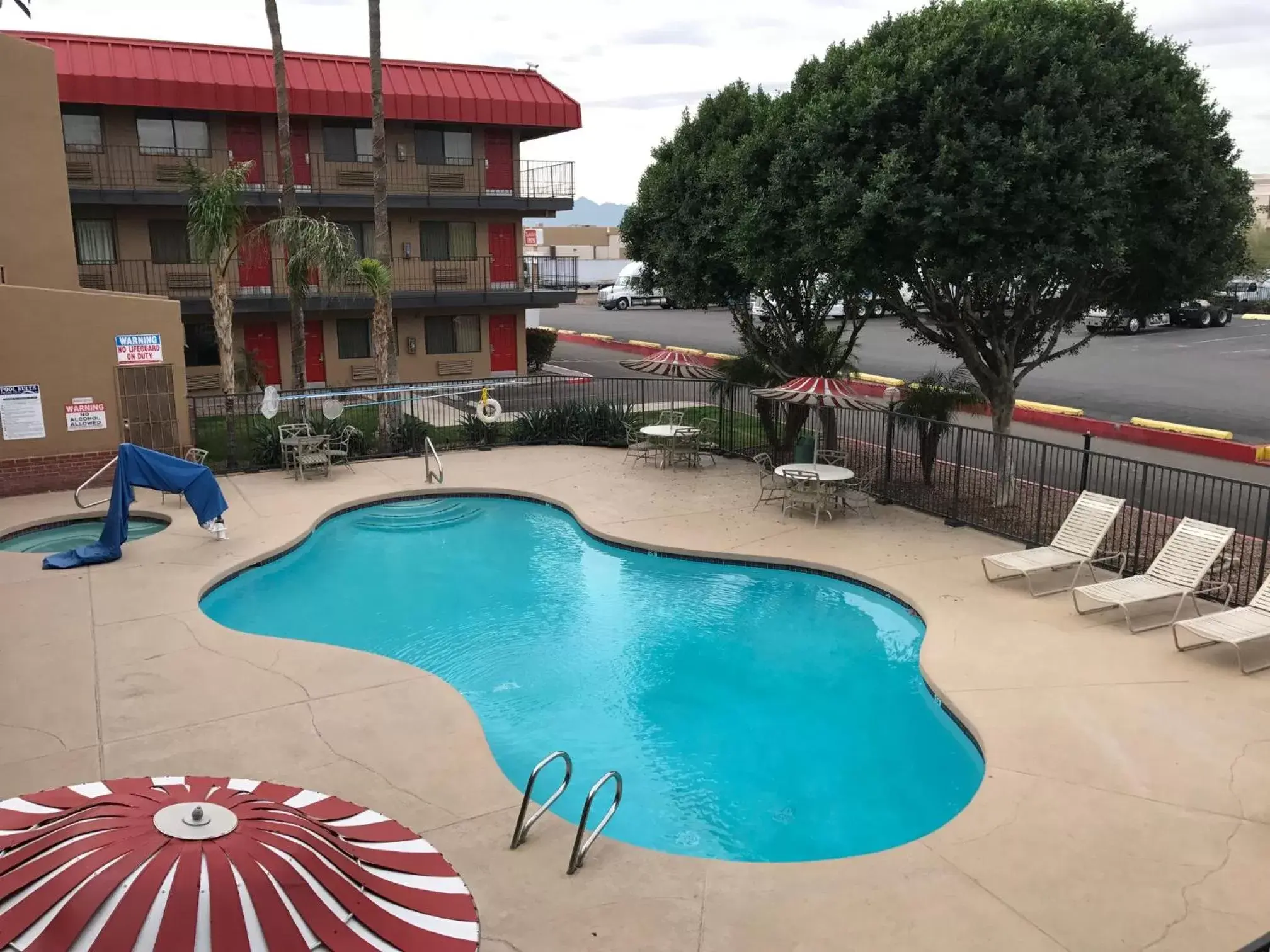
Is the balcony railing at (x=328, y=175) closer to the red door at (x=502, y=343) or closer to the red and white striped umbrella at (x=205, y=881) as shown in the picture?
the red door at (x=502, y=343)

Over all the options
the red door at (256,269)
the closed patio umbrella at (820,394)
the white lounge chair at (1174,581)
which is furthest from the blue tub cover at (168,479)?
the red door at (256,269)

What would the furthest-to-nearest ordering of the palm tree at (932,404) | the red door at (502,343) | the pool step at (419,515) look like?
the red door at (502,343)
the palm tree at (932,404)
the pool step at (419,515)

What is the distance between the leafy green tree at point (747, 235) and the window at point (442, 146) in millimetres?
12666

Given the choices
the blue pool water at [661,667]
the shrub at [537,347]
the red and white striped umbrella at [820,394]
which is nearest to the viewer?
the blue pool water at [661,667]

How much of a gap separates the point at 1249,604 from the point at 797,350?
417 inches

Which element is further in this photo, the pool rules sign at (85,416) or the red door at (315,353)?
the red door at (315,353)

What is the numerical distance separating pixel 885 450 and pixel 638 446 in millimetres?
5087

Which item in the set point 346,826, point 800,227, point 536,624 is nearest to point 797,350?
point 800,227

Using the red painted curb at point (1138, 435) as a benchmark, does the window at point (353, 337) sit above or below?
above

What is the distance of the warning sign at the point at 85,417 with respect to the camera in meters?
17.7

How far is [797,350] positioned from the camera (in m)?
20.3

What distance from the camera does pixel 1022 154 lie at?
528 inches

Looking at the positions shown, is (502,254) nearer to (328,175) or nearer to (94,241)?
(328,175)

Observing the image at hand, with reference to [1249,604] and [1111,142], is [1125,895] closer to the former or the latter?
[1249,604]
